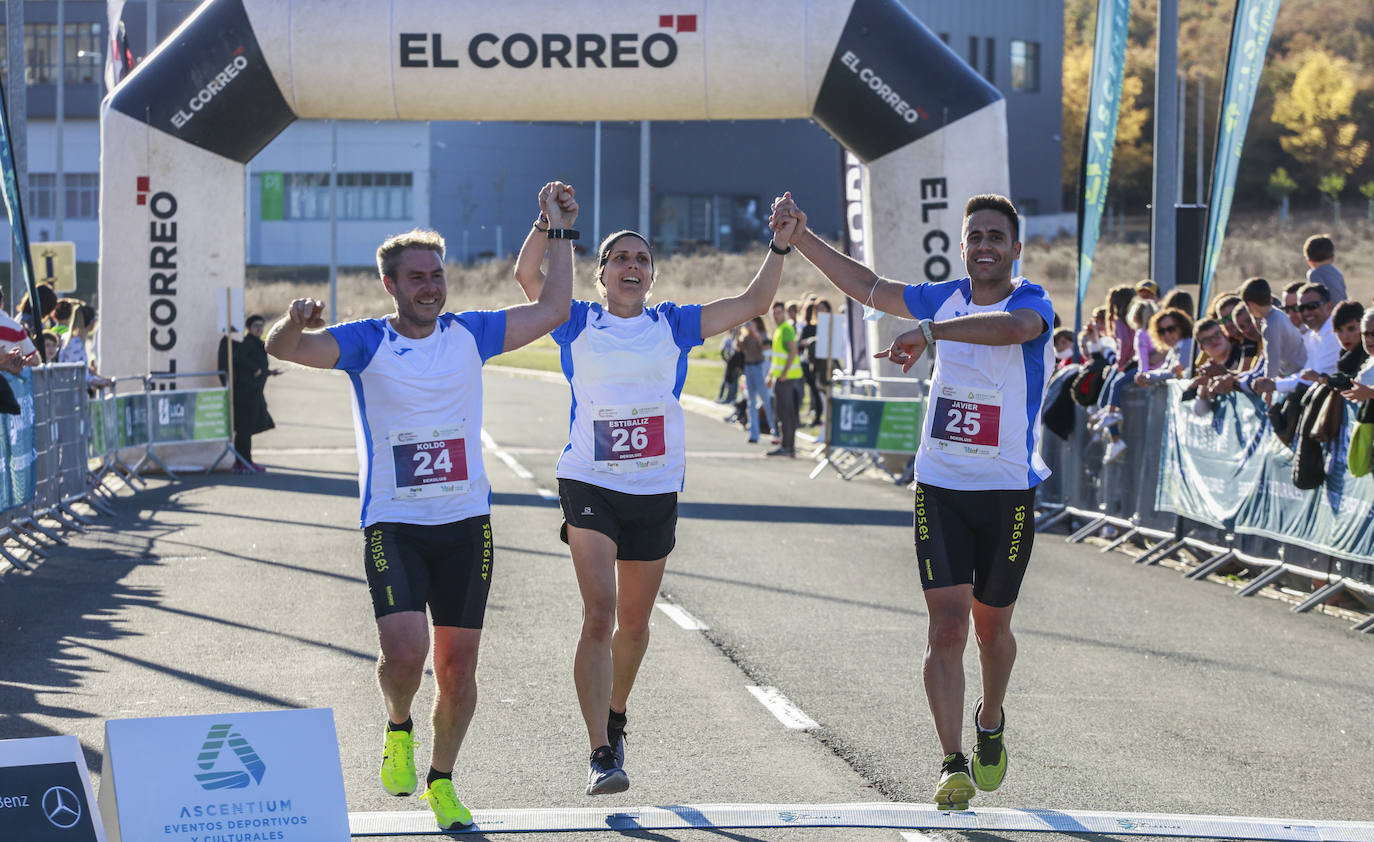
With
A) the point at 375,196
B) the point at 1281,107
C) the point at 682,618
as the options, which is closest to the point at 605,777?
the point at 682,618

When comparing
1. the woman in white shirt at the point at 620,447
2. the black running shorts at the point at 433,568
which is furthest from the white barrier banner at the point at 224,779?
the woman in white shirt at the point at 620,447

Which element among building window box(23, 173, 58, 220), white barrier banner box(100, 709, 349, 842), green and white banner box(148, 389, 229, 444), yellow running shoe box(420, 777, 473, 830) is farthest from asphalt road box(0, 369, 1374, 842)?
building window box(23, 173, 58, 220)

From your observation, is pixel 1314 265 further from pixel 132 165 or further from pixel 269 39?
pixel 132 165

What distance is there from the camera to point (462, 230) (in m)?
78.6

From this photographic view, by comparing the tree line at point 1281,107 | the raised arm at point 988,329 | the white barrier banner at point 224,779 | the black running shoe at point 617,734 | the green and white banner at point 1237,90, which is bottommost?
the black running shoe at point 617,734

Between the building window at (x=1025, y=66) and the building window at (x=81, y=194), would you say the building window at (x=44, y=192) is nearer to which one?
the building window at (x=81, y=194)

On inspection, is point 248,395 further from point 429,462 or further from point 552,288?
point 429,462

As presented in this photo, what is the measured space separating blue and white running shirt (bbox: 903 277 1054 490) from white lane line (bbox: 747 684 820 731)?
1.67m

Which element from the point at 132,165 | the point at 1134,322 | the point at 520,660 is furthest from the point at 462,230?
the point at 520,660

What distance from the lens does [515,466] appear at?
67.6ft

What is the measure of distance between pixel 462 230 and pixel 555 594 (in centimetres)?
6873

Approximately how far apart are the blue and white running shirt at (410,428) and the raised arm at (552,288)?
1.00ft

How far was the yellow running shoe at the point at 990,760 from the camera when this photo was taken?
6.15m

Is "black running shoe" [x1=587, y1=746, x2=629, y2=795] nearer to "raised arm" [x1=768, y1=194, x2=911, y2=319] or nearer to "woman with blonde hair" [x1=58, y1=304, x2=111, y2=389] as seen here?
"raised arm" [x1=768, y1=194, x2=911, y2=319]
